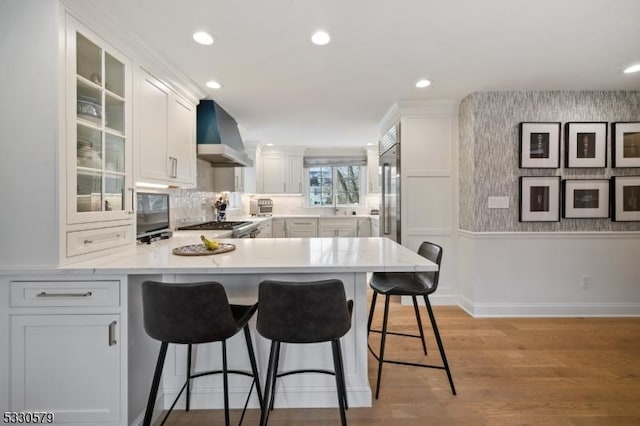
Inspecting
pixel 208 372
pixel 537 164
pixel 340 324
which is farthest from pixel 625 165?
pixel 208 372

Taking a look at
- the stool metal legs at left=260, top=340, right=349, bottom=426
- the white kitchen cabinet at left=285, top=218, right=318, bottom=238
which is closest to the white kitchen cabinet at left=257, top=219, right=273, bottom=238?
the white kitchen cabinet at left=285, top=218, right=318, bottom=238

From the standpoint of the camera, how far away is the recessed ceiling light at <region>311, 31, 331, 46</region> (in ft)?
6.75

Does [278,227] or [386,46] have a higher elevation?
[386,46]

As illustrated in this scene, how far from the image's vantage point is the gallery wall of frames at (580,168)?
10.3 feet

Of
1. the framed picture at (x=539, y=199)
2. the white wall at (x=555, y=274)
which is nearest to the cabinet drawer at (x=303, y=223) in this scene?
the white wall at (x=555, y=274)

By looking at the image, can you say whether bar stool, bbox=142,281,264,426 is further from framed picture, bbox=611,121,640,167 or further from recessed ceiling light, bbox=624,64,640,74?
framed picture, bbox=611,121,640,167

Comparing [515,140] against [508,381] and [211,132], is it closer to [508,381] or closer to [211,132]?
[508,381]

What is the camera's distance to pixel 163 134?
2.51m

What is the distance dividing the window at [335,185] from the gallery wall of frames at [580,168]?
3.78 meters

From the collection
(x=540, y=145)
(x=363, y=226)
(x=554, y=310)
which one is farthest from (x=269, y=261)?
(x=363, y=226)

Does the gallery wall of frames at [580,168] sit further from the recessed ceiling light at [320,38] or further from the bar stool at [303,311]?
the bar stool at [303,311]

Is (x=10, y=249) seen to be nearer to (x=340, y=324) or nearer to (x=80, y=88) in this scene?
(x=80, y=88)

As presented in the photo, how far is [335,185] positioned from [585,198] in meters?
4.24

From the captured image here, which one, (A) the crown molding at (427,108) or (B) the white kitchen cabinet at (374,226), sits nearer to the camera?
(A) the crown molding at (427,108)
